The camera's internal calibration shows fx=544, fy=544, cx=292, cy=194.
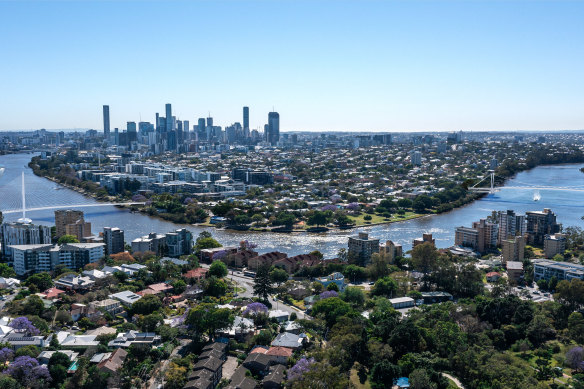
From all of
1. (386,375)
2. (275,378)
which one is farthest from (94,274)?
(386,375)

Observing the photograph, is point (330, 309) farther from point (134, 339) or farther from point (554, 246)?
point (554, 246)

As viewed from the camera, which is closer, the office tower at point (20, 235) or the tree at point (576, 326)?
the tree at point (576, 326)

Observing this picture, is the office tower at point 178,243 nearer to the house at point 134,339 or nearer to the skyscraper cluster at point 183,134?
the house at point 134,339

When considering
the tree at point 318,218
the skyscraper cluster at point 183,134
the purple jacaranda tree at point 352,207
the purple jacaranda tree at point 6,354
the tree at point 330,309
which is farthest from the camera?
the skyscraper cluster at point 183,134

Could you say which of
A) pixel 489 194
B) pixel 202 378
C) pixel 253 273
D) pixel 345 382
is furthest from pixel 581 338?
pixel 489 194

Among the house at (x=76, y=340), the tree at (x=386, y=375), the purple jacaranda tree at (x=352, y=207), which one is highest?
the purple jacaranda tree at (x=352, y=207)

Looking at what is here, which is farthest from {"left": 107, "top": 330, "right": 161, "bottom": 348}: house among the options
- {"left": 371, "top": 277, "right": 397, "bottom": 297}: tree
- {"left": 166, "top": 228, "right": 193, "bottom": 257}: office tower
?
{"left": 166, "top": 228, "right": 193, "bottom": 257}: office tower

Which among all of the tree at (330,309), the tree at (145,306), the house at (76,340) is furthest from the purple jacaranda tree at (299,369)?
the tree at (145,306)
